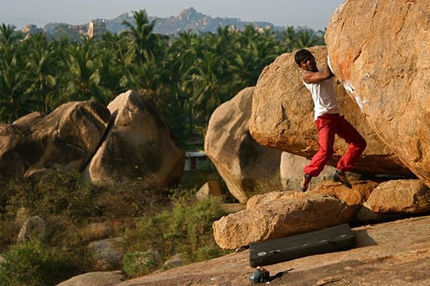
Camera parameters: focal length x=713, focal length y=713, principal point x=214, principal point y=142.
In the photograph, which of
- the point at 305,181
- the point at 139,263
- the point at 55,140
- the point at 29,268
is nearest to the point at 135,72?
the point at 55,140

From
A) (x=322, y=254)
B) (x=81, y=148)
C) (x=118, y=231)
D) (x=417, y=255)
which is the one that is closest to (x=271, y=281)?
(x=322, y=254)

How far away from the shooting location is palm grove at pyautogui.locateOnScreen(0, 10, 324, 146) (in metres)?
31.2

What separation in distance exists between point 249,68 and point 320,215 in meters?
34.1

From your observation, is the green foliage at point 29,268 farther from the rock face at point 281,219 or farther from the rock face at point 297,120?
the rock face at point 281,219

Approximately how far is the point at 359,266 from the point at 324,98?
88.0 inches

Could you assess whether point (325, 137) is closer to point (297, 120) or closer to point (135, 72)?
point (297, 120)

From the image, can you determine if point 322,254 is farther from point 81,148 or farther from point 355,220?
point 81,148

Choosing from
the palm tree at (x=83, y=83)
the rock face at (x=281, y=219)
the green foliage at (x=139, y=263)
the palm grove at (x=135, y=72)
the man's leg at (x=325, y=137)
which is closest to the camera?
the rock face at (x=281, y=219)

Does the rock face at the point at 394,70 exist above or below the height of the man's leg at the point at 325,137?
above

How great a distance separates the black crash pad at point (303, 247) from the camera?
23.4 feet

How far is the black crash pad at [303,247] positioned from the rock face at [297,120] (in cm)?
160

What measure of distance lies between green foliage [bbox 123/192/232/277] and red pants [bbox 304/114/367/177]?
6.53 meters

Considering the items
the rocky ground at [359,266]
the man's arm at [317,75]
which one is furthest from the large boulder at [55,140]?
the man's arm at [317,75]

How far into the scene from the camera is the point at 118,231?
20.1 meters
